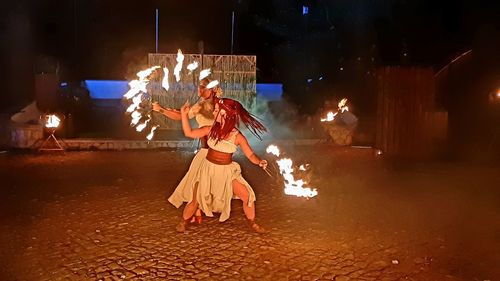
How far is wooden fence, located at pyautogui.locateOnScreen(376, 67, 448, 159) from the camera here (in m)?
13.1

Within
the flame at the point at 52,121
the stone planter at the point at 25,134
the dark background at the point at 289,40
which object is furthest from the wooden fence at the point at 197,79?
the stone planter at the point at 25,134

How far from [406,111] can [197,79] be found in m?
6.19

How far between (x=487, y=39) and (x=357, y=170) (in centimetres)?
858

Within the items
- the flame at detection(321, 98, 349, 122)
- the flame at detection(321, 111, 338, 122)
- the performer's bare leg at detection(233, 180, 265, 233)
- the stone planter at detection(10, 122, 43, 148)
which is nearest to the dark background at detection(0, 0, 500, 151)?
the stone planter at detection(10, 122, 43, 148)

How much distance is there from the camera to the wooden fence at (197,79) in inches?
616

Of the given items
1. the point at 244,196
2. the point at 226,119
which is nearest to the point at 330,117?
the point at 244,196

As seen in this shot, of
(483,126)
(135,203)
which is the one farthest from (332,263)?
(483,126)

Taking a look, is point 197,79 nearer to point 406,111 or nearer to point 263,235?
point 406,111

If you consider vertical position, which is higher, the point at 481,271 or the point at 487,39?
the point at 487,39

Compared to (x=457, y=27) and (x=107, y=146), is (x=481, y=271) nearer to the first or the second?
(x=107, y=146)

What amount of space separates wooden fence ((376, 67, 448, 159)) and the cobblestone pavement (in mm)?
2309

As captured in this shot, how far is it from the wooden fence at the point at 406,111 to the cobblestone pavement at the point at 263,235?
2309 mm

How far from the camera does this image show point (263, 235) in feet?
21.8

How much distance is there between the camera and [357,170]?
453 inches
